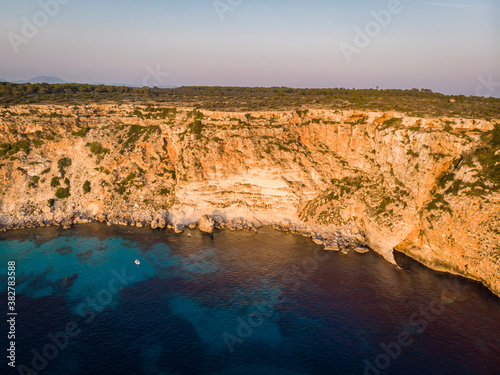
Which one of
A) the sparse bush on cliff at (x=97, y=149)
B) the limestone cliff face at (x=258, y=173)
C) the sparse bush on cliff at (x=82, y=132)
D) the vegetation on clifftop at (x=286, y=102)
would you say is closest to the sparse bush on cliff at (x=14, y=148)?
the limestone cliff face at (x=258, y=173)

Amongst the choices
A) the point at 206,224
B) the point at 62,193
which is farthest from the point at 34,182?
the point at 206,224

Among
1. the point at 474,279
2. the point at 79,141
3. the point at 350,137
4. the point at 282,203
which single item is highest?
the point at 350,137

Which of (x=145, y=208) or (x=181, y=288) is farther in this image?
(x=145, y=208)

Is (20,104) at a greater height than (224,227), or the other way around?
(20,104)

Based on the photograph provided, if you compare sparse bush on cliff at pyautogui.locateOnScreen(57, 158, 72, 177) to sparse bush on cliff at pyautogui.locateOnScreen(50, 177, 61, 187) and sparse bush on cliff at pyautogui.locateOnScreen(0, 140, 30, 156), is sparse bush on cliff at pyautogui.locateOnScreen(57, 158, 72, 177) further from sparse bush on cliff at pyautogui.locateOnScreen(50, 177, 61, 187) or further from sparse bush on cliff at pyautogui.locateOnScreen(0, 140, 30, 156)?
sparse bush on cliff at pyautogui.locateOnScreen(0, 140, 30, 156)

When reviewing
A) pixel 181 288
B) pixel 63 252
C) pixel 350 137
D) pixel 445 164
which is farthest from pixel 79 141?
pixel 445 164

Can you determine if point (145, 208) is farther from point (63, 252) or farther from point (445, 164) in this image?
point (445, 164)

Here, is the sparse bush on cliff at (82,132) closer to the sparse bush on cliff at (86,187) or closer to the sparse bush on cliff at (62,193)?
the sparse bush on cliff at (86,187)
